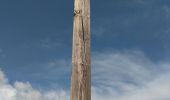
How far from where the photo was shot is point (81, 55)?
5.83 meters

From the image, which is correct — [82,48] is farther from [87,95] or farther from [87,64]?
[87,95]

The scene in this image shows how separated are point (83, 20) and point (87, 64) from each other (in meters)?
0.89

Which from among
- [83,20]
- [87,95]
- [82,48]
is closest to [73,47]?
[82,48]

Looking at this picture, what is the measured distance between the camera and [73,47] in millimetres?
5922

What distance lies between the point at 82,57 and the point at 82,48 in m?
0.18

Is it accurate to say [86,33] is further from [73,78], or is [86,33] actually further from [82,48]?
[73,78]

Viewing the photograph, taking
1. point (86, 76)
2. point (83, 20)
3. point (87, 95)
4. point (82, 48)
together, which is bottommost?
point (87, 95)

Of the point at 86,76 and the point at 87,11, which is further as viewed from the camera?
the point at 87,11

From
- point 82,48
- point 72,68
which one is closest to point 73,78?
point 72,68

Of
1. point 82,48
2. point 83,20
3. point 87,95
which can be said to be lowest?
point 87,95

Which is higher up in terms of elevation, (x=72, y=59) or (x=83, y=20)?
(x=83, y=20)

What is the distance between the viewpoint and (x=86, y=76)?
19.0ft

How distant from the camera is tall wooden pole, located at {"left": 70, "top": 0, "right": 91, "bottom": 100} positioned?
224 inches

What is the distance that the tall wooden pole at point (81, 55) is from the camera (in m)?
5.69
